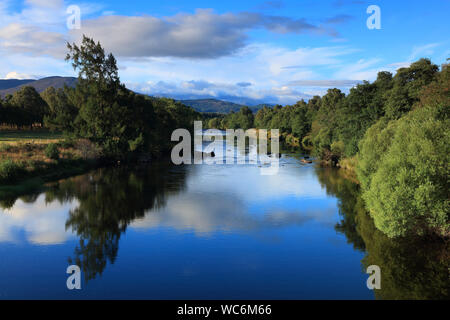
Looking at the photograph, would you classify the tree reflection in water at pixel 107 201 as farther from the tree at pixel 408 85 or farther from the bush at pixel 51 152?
the tree at pixel 408 85

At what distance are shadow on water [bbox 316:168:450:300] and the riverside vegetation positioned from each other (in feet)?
3.07

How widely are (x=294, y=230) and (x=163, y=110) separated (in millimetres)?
60589

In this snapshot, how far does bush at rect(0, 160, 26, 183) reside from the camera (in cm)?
3894

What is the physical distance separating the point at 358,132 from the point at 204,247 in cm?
3639

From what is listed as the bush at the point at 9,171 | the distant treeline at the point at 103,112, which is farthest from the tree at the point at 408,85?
the bush at the point at 9,171

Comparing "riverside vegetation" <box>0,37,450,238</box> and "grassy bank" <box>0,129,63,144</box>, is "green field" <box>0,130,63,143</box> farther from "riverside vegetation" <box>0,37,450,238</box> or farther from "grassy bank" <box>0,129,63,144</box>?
"riverside vegetation" <box>0,37,450,238</box>

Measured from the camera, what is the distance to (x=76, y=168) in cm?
5284

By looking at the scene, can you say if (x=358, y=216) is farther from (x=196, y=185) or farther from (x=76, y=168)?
(x=76, y=168)

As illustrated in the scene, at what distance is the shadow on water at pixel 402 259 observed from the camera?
1779 cm

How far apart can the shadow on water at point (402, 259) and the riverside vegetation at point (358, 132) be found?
94cm

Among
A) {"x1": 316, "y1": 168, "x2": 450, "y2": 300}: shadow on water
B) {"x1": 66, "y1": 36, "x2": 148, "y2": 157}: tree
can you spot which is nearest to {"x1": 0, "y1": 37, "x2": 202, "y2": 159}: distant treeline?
{"x1": 66, "y1": 36, "x2": 148, "y2": 157}: tree

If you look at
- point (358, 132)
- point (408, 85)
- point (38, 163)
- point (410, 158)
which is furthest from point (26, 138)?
point (410, 158)

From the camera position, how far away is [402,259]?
69.5 ft
